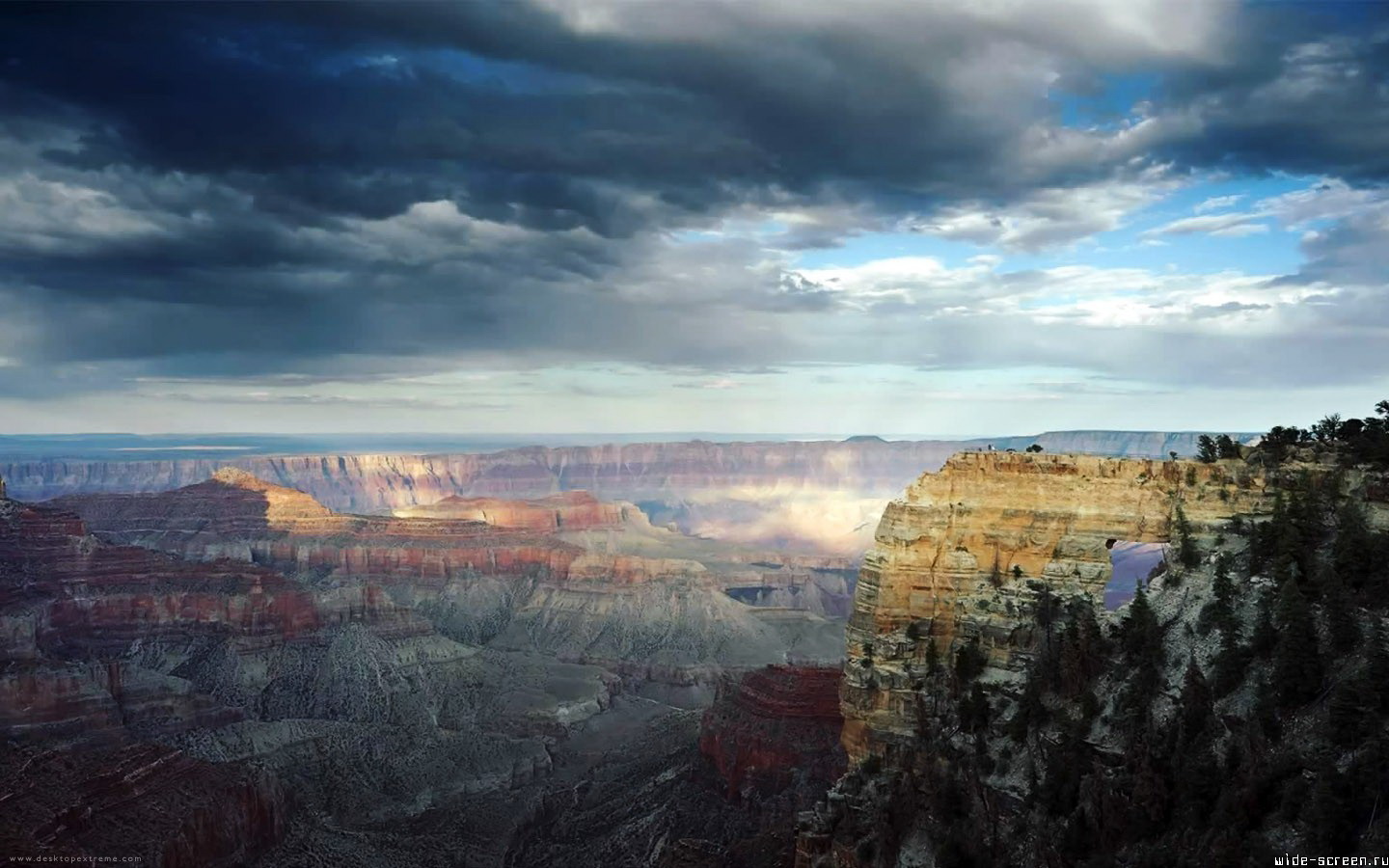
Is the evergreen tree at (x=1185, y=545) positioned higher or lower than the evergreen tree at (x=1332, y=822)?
higher

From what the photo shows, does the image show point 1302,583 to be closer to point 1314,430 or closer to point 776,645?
point 1314,430

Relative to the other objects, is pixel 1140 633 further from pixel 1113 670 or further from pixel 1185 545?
pixel 1185 545

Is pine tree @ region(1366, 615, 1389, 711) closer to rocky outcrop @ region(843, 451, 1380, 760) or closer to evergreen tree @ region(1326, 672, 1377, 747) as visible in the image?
evergreen tree @ region(1326, 672, 1377, 747)

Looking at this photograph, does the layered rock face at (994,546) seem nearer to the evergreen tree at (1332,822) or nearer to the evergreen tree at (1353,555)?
the evergreen tree at (1353,555)

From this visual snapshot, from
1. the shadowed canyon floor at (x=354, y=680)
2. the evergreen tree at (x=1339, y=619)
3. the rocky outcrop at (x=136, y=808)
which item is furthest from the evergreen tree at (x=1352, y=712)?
the rocky outcrop at (x=136, y=808)

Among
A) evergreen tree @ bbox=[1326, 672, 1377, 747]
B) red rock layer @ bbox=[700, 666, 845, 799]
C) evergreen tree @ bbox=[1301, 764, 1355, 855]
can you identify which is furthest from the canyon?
evergreen tree @ bbox=[1301, 764, 1355, 855]
